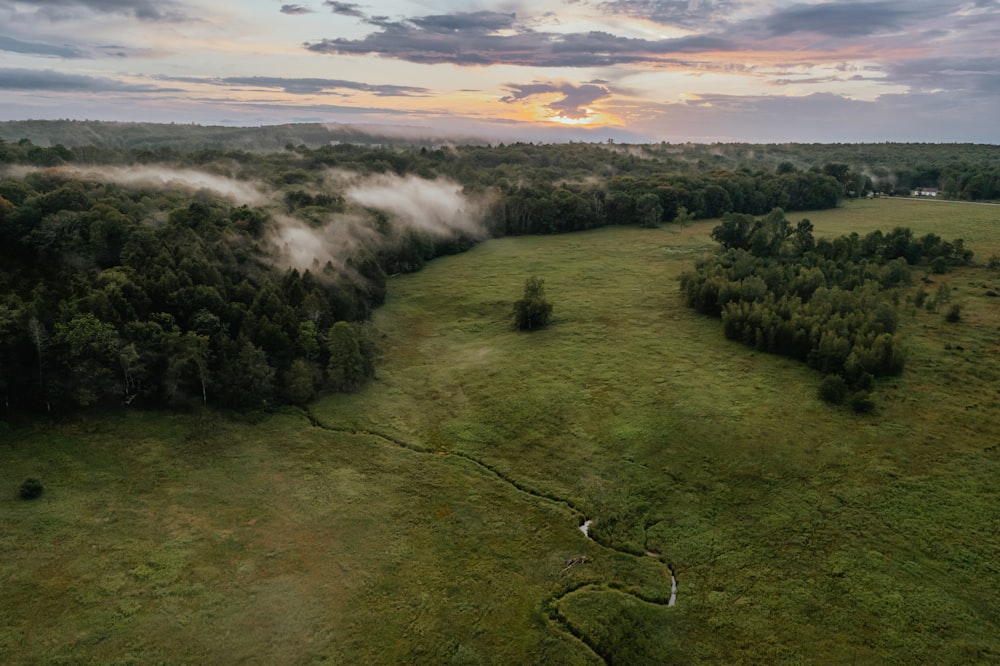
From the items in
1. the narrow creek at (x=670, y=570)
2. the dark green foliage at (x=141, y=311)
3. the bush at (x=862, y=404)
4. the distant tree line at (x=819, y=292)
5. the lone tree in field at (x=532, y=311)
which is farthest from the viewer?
the lone tree in field at (x=532, y=311)

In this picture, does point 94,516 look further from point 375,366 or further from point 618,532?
point 618,532

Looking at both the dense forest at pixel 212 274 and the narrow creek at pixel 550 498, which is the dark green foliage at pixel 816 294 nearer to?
the dense forest at pixel 212 274

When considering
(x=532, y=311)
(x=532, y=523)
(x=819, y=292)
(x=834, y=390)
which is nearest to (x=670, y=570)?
(x=532, y=523)

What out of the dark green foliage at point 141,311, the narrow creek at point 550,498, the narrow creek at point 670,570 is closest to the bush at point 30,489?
the dark green foliage at point 141,311

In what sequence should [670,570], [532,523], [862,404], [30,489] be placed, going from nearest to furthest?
[670,570]
[30,489]
[532,523]
[862,404]

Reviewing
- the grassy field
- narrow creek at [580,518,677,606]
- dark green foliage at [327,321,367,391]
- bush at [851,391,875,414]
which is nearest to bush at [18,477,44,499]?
the grassy field

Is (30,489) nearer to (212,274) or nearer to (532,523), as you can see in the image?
(212,274)
